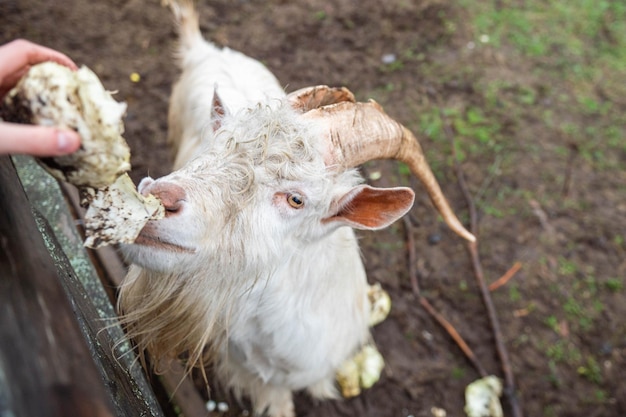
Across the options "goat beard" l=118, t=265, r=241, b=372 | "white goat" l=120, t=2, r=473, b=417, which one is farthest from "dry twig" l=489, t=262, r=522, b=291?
"goat beard" l=118, t=265, r=241, b=372

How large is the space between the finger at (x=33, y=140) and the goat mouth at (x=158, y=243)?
807 mm

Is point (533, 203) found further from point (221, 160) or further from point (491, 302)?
point (221, 160)

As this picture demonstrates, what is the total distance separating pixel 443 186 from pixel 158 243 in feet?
12.2

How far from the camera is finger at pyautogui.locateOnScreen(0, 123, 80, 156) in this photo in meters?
0.98

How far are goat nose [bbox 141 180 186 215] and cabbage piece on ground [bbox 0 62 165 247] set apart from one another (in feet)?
0.66

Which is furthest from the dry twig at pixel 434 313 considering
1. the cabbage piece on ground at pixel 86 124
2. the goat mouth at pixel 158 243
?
the cabbage piece on ground at pixel 86 124

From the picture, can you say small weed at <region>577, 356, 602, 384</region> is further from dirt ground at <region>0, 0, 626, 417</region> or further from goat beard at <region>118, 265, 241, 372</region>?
goat beard at <region>118, 265, 241, 372</region>

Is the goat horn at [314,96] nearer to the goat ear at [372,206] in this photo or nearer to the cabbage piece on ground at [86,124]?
the goat ear at [372,206]

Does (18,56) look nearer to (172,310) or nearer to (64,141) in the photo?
(64,141)

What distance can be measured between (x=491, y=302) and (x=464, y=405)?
3.02 feet

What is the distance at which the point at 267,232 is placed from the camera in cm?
221

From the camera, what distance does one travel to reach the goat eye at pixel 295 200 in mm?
2227

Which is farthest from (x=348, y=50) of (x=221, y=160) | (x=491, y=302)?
(x=221, y=160)

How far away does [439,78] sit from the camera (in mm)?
5922
